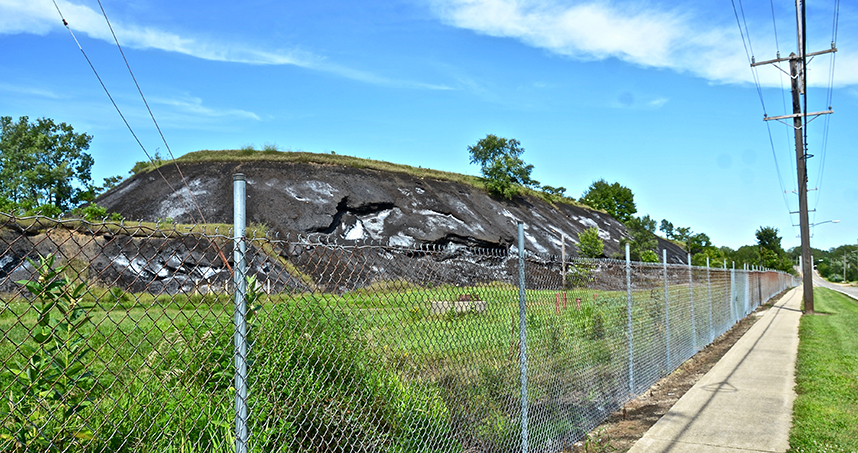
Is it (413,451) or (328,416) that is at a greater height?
(328,416)

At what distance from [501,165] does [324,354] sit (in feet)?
143

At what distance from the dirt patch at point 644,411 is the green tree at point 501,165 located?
114 feet

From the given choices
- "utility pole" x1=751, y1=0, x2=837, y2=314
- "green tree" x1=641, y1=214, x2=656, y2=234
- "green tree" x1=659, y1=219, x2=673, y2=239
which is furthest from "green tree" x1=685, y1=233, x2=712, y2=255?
"utility pole" x1=751, y1=0, x2=837, y2=314

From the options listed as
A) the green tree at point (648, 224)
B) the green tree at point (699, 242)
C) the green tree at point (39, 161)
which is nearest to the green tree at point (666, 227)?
the green tree at point (699, 242)

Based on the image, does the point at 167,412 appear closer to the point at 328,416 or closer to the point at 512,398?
the point at 328,416

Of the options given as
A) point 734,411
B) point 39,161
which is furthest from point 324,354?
point 39,161

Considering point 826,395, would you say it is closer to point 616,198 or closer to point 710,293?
point 710,293

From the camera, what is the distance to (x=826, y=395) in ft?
23.0

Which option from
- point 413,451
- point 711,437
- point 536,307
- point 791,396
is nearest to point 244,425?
point 413,451

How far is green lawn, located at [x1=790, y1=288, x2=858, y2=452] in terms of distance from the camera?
17.4 ft

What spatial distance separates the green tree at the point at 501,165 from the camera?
1793 inches

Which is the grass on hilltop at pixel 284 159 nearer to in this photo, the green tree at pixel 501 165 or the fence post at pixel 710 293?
the green tree at pixel 501 165

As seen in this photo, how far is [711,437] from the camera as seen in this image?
5.51 metres

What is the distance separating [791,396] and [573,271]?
3.58 m
